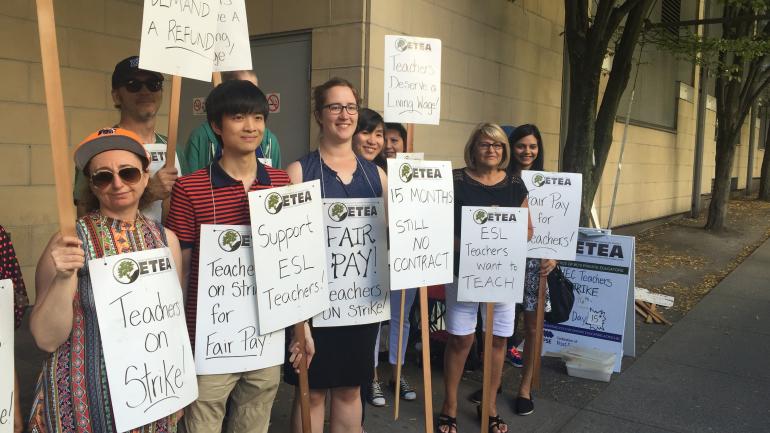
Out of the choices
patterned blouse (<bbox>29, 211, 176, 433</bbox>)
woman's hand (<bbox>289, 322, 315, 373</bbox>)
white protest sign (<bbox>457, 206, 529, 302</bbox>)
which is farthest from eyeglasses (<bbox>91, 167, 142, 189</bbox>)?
white protest sign (<bbox>457, 206, 529, 302</bbox>)

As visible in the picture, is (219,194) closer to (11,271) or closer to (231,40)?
(11,271)

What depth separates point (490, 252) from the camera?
3.39 m

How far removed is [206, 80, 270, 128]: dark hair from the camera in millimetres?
2215

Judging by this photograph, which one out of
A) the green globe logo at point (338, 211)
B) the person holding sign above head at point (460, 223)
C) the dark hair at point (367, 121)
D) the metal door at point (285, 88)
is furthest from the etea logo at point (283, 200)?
the metal door at point (285, 88)

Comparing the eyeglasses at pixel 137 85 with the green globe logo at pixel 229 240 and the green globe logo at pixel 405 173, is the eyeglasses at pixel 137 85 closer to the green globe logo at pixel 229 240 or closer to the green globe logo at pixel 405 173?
the green globe logo at pixel 229 240

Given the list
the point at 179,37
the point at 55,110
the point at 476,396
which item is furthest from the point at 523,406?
the point at 55,110

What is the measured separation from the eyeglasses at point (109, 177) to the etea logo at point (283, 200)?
1.51 ft

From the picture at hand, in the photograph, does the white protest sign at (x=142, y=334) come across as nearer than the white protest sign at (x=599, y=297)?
Yes

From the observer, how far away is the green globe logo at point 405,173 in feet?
9.25

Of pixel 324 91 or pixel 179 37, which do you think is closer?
pixel 179 37

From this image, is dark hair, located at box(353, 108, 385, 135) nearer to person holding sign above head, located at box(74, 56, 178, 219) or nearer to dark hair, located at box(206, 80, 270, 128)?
person holding sign above head, located at box(74, 56, 178, 219)

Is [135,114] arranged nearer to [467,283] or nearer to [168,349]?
[168,349]

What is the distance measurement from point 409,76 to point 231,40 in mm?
924

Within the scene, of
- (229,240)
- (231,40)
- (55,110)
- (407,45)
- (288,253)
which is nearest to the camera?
(55,110)
